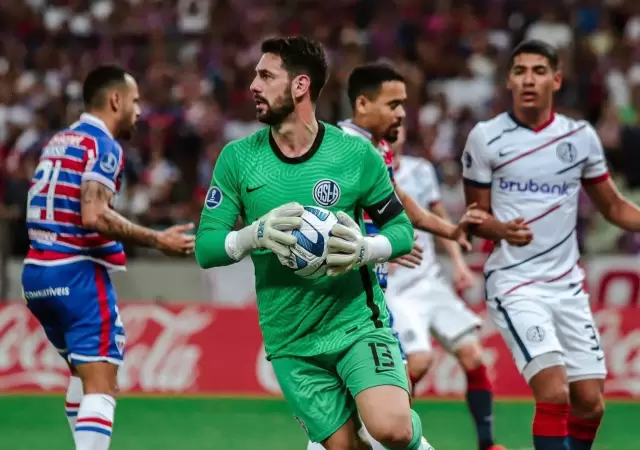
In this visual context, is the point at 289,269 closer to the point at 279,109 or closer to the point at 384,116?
the point at 279,109

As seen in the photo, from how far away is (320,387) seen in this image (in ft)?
18.6

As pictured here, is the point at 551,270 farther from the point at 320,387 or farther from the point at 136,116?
the point at 136,116

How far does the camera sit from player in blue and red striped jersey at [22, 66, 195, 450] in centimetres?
686

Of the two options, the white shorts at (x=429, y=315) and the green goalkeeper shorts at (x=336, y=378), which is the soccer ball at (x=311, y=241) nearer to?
the green goalkeeper shorts at (x=336, y=378)

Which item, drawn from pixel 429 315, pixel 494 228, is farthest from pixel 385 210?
pixel 429 315

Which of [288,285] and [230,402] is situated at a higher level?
[288,285]

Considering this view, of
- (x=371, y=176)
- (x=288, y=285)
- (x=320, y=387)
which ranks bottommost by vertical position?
(x=320, y=387)

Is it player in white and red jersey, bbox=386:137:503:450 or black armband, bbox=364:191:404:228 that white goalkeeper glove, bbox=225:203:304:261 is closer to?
black armband, bbox=364:191:404:228

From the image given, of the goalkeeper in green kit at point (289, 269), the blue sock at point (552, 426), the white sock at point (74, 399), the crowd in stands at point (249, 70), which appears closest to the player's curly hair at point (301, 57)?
the goalkeeper in green kit at point (289, 269)

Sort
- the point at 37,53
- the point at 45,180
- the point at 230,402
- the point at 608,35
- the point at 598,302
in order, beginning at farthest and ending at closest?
the point at 37,53
the point at 608,35
the point at 598,302
the point at 230,402
the point at 45,180

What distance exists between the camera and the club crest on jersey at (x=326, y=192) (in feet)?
18.5

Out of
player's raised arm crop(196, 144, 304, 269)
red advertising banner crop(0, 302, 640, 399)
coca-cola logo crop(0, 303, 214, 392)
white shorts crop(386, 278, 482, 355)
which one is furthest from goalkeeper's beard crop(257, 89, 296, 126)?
coca-cola logo crop(0, 303, 214, 392)

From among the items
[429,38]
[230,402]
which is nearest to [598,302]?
[230,402]

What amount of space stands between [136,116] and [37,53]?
1060 cm
